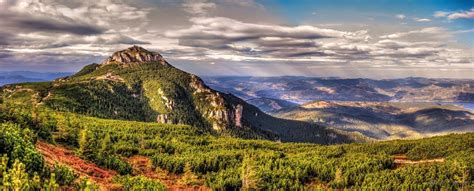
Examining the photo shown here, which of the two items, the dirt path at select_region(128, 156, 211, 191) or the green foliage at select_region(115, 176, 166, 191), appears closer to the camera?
the green foliage at select_region(115, 176, 166, 191)

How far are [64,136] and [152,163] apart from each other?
60.2 meters

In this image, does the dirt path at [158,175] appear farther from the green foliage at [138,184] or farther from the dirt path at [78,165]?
the green foliage at [138,184]

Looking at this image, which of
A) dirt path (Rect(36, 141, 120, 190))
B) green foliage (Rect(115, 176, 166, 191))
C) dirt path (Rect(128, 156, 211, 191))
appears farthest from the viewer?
dirt path (Rect(128, 156, 211, 191))

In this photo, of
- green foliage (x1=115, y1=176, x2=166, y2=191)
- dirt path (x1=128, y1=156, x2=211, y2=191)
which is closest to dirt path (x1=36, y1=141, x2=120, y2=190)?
green foliage (x1=115, y1=176, x2=166, y2=191)

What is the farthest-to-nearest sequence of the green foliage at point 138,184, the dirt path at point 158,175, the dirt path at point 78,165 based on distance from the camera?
1. the dirt path at point 158,175
2. the dirt path at point 78,165
3. the green foliage at point 138,184

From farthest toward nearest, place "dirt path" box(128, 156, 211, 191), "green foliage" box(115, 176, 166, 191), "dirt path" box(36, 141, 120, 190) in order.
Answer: "dirt path" box(128, 156, 211, 191), "dirt path" box(36, 141, 120, 190), "green foliage" box(115, 176, 166, 191)

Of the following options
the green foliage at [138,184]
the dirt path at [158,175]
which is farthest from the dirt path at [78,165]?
the dirt path at [158,175]

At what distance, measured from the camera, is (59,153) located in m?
110

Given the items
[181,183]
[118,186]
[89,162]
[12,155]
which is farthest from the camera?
[181,183]

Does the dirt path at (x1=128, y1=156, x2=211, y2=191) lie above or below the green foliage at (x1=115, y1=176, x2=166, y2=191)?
below

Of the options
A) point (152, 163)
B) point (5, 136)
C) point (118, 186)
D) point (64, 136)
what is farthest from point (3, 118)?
point (152, 163)

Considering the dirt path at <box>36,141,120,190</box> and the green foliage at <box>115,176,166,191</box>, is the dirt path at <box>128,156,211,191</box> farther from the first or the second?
the green foliage at <box>115,176,166,191</box>

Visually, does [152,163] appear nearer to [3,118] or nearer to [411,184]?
[3,118]

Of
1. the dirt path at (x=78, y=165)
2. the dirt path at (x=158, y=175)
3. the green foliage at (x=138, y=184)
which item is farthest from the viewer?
the dirt path at (x=158, y=175)
